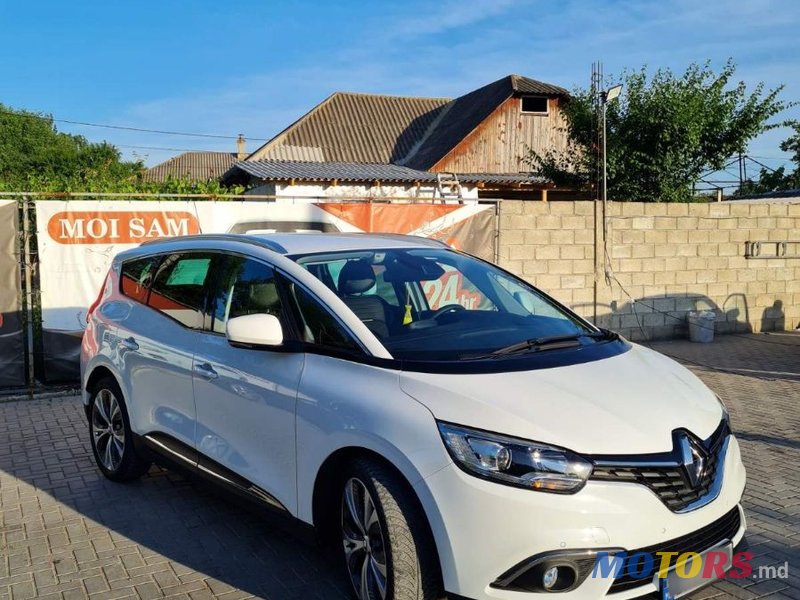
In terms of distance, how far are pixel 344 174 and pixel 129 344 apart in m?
19.5

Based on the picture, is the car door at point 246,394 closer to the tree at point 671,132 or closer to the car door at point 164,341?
the car door at point 164,341

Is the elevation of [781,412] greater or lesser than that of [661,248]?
lesser

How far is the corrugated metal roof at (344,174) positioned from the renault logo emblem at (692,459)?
2027cm

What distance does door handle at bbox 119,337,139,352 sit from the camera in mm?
4902

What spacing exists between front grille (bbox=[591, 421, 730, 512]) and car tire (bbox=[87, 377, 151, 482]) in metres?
3.38

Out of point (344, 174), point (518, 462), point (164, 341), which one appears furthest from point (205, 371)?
point (344, 174)

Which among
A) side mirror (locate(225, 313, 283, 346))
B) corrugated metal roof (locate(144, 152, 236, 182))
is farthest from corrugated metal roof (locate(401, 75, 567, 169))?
corrugated metal roof (locate(144, 152, 236, 182))

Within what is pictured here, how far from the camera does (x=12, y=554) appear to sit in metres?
4.20

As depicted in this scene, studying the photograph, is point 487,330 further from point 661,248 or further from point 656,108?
point 656,108

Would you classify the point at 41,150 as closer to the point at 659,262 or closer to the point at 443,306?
the point at 659,262

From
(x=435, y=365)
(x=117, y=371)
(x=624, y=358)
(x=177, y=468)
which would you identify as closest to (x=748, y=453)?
(x=624, y=358)

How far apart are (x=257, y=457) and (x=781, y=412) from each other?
5.60m

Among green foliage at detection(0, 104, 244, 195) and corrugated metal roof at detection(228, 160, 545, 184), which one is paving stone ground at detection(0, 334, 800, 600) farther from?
green foliage at detection(0, 104, 244, 195)

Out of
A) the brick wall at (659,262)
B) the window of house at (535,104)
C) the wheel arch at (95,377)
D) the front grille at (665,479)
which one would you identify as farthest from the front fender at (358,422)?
the window of house at (535,104)
